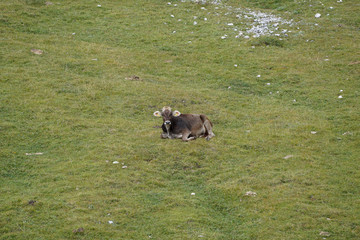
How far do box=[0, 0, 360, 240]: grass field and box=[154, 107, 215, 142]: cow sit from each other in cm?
52

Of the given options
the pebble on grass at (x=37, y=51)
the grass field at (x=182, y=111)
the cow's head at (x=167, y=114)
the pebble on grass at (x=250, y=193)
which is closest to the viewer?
the grass field at (x=182, y=111)

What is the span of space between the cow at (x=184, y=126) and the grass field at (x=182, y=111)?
52 cm

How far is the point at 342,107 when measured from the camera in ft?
66.7

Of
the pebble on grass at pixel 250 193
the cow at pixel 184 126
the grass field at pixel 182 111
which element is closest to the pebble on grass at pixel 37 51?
the grass field at pixel 182 111

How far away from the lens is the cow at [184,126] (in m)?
17.2

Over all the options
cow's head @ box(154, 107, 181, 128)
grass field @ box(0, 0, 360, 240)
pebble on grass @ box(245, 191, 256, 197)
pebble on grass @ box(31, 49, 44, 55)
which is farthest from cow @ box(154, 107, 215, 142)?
pebble on grass @ box(31, 49, 44, 55)

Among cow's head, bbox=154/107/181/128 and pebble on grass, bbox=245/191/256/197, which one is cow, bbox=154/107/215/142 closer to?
cow's head, bbox=154/107/181/128

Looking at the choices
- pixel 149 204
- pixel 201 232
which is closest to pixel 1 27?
pixel 149 204

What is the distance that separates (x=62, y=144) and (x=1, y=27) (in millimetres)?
15103

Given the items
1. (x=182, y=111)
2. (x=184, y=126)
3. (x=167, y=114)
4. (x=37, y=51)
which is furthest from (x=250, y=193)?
(x=37, y=51)

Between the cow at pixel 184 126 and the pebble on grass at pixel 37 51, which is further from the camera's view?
the pebble on grass at pixel 37 51

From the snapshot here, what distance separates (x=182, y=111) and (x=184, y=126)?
8.65ft

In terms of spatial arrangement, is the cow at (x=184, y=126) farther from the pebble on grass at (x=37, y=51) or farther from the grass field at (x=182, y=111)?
the pebble on grass at (x=37, y=51)

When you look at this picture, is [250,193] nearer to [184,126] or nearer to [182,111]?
[184,126]
